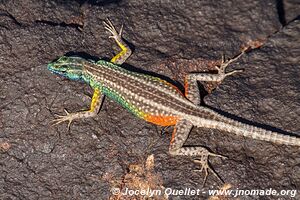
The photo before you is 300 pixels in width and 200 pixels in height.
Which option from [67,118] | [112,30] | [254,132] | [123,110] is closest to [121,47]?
[112,30]

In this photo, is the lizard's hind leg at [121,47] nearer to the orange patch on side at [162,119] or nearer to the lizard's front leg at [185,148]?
the orange patch on side at [162,119]

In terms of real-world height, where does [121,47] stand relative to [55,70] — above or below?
above

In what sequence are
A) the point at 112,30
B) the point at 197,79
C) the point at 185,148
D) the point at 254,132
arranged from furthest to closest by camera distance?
the point at 112,30, the point at 197,79, the point at 185,148, the point at 254,132

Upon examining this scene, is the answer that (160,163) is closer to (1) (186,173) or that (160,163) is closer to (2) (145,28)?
(1) (186,173)

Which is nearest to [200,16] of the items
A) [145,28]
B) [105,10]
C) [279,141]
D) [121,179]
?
[145,28]

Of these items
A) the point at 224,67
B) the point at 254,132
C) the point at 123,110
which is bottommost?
the point at 123,110

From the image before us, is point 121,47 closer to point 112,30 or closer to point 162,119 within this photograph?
point 112,30

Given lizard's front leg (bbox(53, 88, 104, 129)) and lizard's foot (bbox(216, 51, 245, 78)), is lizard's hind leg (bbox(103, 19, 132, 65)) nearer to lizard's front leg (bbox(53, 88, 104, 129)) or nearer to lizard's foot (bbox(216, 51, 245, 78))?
lizard's front leg (bbox(53, 88, 104, 129))

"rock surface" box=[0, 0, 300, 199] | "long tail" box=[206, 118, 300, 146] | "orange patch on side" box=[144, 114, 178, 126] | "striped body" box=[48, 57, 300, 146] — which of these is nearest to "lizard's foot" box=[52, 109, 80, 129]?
"rock surface" box=[0, 0, 300, 199]
